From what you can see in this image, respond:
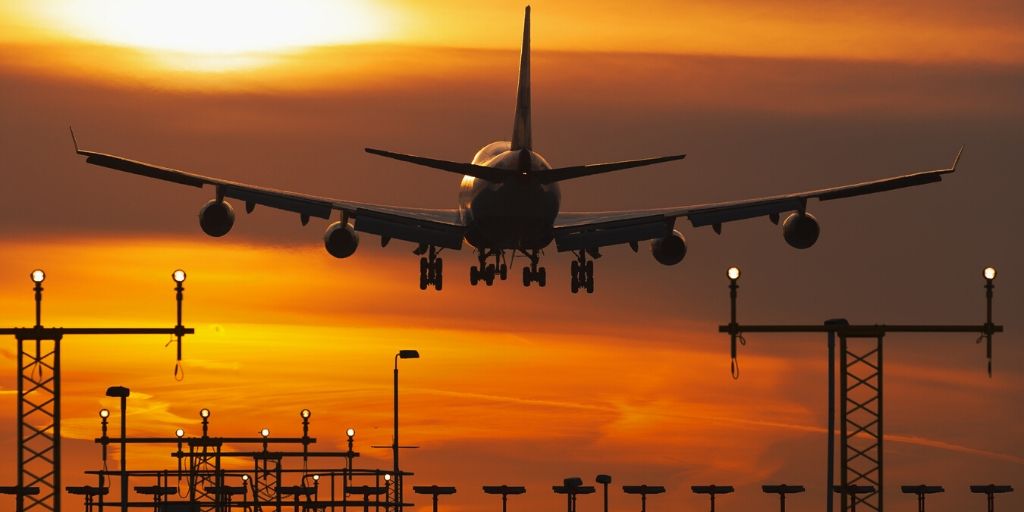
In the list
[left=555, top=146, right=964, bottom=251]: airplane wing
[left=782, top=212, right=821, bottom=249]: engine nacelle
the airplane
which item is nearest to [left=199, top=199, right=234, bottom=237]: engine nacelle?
the airplane

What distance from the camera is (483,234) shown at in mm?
102250

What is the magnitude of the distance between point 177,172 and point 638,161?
23903 mm

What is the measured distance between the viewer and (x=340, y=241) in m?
105

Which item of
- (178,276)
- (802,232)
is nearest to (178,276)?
(178,276)

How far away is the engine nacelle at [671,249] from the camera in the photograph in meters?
110

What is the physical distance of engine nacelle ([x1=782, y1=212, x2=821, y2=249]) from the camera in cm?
10519

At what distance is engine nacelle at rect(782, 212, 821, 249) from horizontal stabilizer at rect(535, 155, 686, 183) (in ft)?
48.6

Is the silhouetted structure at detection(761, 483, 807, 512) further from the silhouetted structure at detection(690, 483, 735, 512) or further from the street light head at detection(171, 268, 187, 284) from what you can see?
the street light head at detection(171, 268, 187, 284)

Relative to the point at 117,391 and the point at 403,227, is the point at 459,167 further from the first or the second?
the point at 117,391

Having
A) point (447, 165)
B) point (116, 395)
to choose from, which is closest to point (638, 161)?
point (447, 165)

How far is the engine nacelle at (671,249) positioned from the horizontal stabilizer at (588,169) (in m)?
14.9

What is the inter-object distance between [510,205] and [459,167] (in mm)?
5144

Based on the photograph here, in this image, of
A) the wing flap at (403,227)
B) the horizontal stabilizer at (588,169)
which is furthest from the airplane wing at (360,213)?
the horizontal stabilizer at (588,169)

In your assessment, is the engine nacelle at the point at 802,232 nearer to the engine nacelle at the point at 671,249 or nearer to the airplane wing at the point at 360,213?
the engine nacelle at the point at 671,249
